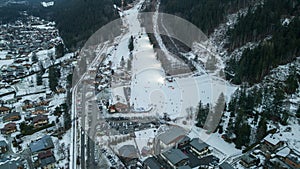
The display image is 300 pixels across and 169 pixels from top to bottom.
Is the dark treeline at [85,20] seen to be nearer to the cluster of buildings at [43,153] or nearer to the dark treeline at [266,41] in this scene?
the dark treeline at [266,41]

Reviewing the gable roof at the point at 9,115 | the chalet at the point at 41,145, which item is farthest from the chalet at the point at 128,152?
the gable roof at the point at 9,115

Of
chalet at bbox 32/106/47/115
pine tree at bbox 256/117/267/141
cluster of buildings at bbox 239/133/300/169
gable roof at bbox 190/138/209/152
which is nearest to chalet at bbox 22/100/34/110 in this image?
chalet at bbox 32/106/47/115

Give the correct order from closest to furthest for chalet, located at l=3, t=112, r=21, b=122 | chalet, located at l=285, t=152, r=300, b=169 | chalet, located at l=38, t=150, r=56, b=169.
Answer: chalet, located at l=285, t=152, r=300, b=169, chalet, located at l=38, t=150, r=56, b=169, chalet, located at l=3, t=112, r=21, b=122

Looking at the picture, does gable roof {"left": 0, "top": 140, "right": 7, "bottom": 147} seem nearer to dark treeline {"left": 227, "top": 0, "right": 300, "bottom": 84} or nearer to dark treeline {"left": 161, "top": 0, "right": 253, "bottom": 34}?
dark treeline {"left": 227, "top": 0, "right": 300, "bottom": 84}

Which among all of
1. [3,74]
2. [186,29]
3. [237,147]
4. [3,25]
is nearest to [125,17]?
[186,29]

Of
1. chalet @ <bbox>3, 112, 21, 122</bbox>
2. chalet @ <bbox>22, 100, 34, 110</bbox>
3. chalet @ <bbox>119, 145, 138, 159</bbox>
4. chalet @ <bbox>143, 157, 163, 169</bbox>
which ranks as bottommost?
chalet @ <bbox>143, 157, 163, 169</bbox>

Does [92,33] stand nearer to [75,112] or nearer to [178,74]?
[178,74]
